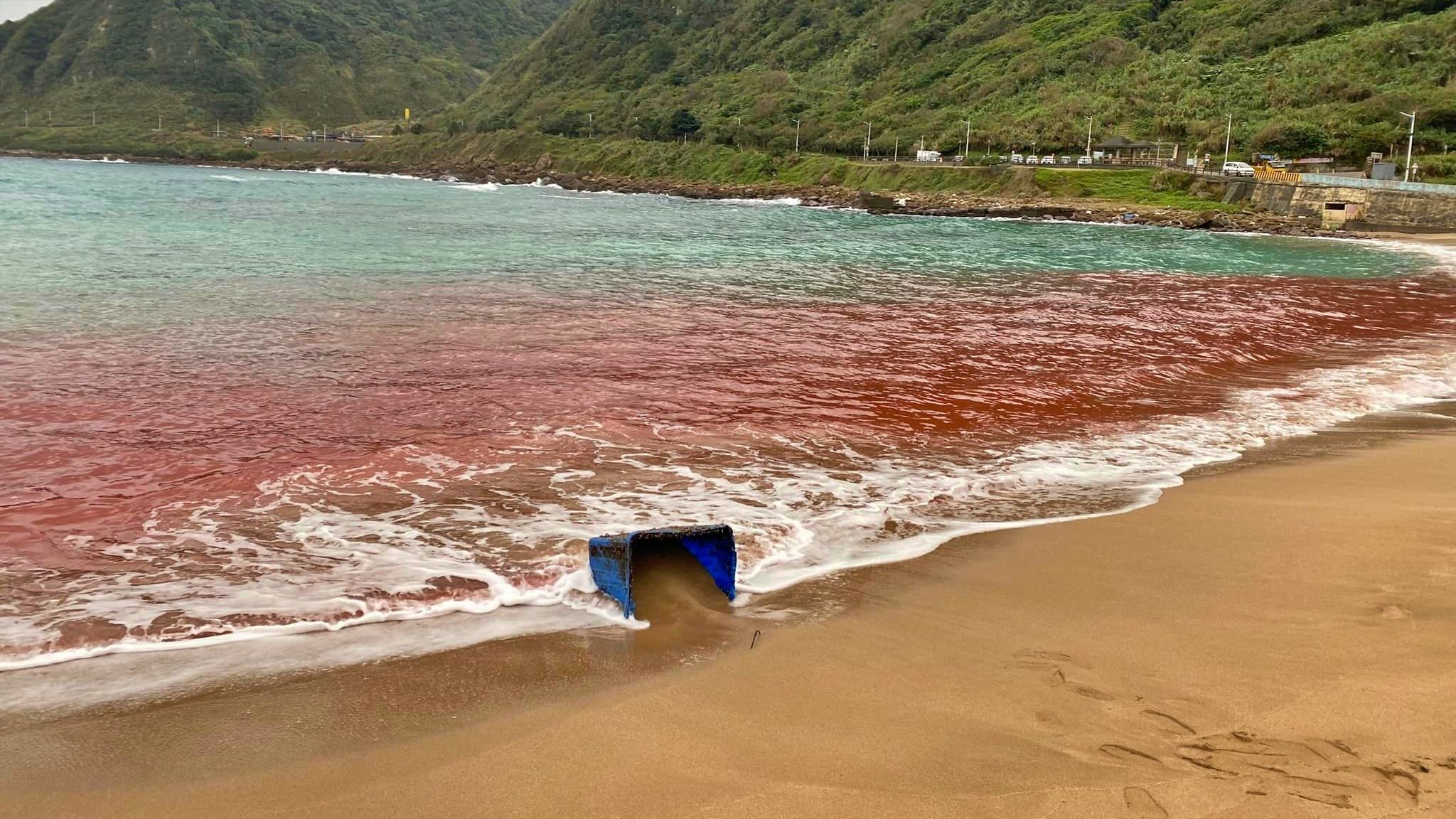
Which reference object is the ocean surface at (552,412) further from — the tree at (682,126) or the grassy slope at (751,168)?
the tree at (682,126)

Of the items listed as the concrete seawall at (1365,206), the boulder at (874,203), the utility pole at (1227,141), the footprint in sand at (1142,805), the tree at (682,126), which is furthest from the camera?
the tree at (682,126)

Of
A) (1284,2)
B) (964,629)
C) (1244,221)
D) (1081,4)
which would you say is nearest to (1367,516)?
(964,629)

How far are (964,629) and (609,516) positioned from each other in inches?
128

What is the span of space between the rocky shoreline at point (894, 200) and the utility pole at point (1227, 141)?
14340 mm

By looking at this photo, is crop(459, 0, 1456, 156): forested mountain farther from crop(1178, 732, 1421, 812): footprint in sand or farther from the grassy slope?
crop(1178, 732, 1421, 812): footprint in sand

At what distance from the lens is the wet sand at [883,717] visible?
13.3 ft

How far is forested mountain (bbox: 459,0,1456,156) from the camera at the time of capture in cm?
7975

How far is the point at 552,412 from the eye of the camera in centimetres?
1156

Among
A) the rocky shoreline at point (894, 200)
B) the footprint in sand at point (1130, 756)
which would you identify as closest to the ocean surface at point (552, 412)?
the footprint in sand at point (1130, 756)

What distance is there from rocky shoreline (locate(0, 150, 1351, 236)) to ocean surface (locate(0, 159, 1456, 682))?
31.1 metres

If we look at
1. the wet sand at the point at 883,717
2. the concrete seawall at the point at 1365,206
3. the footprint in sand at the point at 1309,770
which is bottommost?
the wet sand at the point at 883,717

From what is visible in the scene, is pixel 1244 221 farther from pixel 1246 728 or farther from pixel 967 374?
pixel 1246 728

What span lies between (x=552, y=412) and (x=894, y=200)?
65.4 m

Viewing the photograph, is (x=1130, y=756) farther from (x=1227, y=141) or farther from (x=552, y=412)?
(x=1227, y=141)
